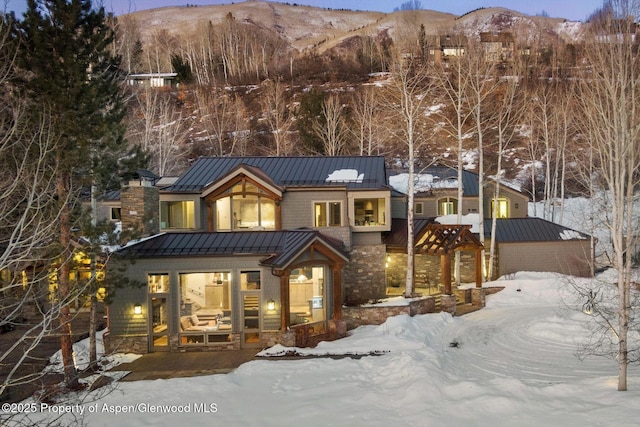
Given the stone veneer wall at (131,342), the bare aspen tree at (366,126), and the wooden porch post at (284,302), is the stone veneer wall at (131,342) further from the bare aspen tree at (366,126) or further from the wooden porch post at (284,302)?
the bare aspen tree at (366,126)

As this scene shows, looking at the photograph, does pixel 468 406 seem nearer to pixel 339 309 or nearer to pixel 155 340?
pixel 339 309

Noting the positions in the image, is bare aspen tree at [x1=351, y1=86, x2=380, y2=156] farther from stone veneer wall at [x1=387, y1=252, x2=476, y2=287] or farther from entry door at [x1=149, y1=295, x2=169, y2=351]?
entry door at [x1=149, y1=295, x2=169, y2=351]

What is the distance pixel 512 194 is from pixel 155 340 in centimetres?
2510

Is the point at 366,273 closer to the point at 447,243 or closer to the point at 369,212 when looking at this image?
the point at 369,212

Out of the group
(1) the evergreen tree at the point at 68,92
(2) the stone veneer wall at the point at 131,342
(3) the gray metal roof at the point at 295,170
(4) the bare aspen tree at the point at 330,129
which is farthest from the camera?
(4) the bare aspen tree at the point at 330,129

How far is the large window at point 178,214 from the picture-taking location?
58.4 ft

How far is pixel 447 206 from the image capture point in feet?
93.2

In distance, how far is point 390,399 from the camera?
29.1 feet

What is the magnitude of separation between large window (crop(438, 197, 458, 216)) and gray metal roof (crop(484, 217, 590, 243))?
13.2ft

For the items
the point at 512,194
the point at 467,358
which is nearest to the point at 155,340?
the point at 467,358

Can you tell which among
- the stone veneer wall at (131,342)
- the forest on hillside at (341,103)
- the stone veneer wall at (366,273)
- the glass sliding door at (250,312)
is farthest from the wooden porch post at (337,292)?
the forest on hillside at (341,103)

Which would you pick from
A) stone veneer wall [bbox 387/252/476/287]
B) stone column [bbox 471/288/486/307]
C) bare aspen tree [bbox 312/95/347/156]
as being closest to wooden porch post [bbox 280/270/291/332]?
stone veneer wall [bbox 387/252/476/287]

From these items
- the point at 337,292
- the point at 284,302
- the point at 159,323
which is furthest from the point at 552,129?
the point at 159,323

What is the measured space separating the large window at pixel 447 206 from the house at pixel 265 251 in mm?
5462
